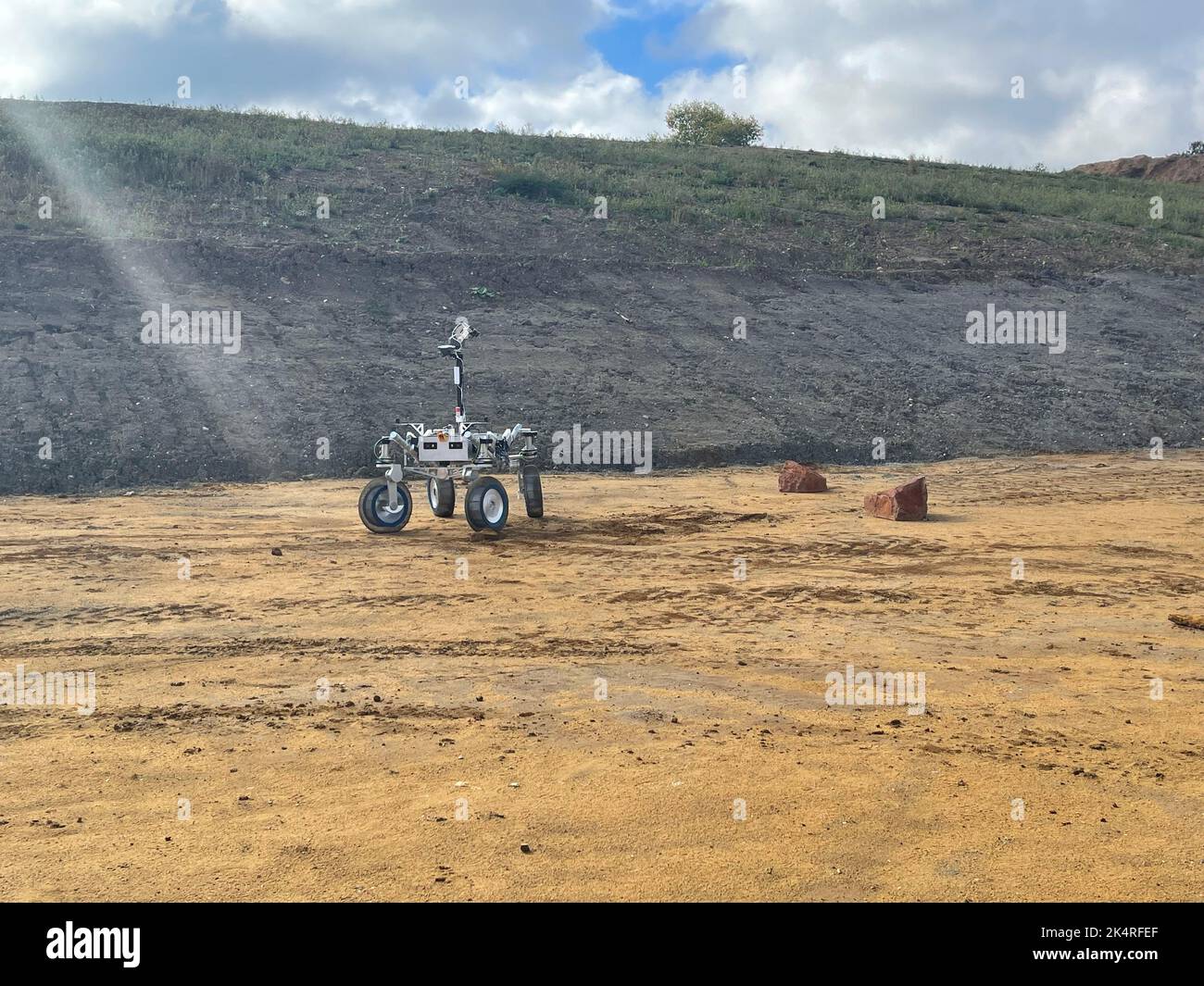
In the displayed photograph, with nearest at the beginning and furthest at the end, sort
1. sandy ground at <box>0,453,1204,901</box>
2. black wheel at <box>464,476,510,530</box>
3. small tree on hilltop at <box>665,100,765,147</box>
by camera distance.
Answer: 1. sandy ground at <box>0,453,1204,901</box>
2. black wheel at <box>464,476,510,530</box>
3. small tree on hilltop at <box>665,100,765,147</box>

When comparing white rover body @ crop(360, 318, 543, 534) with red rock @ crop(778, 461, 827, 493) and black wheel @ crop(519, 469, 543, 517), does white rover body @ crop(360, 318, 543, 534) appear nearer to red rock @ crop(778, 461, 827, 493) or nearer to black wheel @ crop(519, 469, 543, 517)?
black wheel @ crop(519, 469, 543, 517)

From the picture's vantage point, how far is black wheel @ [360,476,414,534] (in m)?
11.7

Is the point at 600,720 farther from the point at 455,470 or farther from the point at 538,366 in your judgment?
the point at 538,366

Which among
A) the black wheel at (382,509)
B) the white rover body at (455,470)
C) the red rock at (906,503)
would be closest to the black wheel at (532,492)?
the white rover body at (455,470)

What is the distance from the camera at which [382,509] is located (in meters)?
11.8

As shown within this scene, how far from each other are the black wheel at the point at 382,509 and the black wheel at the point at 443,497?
1.90 feet

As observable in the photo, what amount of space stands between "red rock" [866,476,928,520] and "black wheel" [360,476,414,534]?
18.2ft

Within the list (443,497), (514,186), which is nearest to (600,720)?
(443,497)

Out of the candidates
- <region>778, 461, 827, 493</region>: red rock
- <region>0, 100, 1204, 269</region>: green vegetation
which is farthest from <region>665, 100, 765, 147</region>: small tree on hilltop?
<region>778, 461, 827, 493</region>: red rock

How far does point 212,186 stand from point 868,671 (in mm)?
25127

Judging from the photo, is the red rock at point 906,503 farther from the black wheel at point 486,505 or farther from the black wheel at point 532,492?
the black wheel at point 486,505

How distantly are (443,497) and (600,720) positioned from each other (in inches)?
274

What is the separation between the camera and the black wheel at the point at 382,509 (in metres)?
11.7

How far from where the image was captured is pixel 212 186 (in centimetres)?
2727
